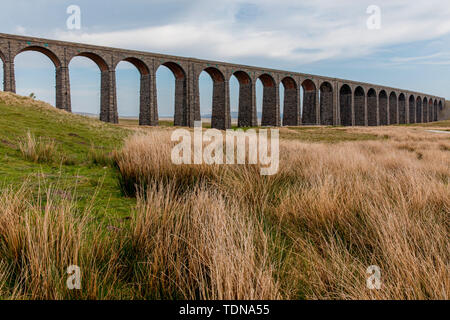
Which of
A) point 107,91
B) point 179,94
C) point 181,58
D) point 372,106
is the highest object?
point 181,58

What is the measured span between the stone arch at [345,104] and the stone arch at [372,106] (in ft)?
23.8

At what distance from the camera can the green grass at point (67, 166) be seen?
3173 millimetres

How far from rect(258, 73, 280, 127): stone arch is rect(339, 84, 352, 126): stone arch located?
53.9 feet

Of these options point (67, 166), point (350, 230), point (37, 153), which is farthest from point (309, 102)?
point (350, 230)

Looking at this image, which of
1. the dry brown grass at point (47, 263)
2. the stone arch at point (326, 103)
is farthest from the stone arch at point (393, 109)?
the dry brown grass at point (47, 263)

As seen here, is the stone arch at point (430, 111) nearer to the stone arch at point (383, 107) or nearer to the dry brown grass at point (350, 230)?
the stone arch at point (383, 107)

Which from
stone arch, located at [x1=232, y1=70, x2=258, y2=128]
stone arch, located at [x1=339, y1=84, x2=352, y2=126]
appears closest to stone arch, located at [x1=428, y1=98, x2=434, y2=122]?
stone arch, located at [x1=339, y1=84, x2=352, y2=126]

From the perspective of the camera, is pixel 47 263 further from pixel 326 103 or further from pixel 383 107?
pixel 383 107

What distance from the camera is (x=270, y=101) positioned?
43.0m

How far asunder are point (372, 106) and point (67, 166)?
62681mm

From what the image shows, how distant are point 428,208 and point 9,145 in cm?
601

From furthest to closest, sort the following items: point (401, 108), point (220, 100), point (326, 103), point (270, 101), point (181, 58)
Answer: point (401, 108) < point (326, 103) < point (270, 101) < point (220, 100) < point (181, 58)

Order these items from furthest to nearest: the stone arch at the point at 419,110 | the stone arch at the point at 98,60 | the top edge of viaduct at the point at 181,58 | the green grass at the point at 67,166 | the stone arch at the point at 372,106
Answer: the stone arch at the point at 419,110 → the stone arch at the point at 372,106 → the stone arch at the point at 98,60 → the top edge of viaduct at the point at 181,58 → the green grass at the point at 67,166
